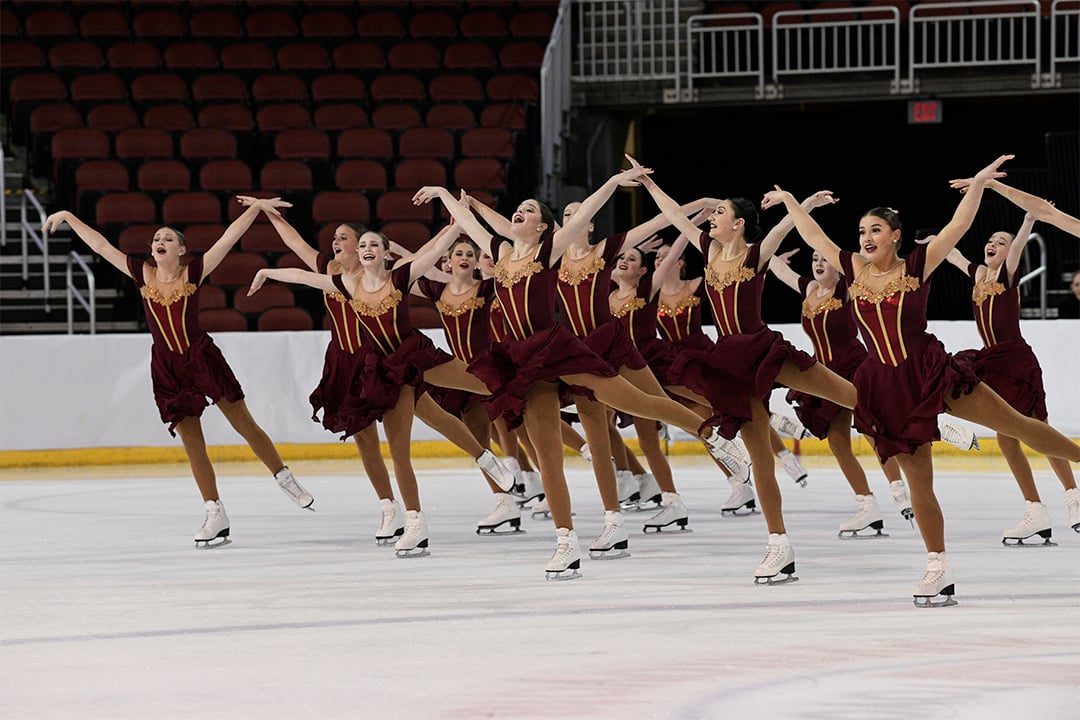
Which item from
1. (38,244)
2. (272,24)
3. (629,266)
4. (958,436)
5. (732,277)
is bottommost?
(958,436)

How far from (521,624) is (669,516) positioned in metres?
2.67

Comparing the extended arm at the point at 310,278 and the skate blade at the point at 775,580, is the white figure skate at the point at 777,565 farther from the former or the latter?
the extended arm at the point at 310,278

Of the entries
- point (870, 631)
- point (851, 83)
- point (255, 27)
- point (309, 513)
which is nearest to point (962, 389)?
point (870, 631)

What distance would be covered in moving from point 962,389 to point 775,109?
37.2 ft

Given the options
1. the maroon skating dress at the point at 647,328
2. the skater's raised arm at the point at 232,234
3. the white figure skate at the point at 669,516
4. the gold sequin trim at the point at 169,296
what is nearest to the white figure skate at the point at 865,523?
the white figure skate at the point at 669,516

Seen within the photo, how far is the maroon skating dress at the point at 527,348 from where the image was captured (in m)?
5.76

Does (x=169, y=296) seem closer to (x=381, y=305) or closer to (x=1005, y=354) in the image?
(x=381, y=305)

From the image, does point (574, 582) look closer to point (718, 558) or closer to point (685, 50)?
point (718, 558)

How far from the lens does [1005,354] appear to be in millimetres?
6621

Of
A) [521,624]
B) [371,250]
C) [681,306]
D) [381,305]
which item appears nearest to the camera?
[521,624]

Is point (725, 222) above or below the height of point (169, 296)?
above

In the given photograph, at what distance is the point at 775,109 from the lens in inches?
632

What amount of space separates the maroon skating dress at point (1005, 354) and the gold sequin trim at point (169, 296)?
3450mm

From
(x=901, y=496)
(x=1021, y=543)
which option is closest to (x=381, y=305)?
(x=901, y=496)
